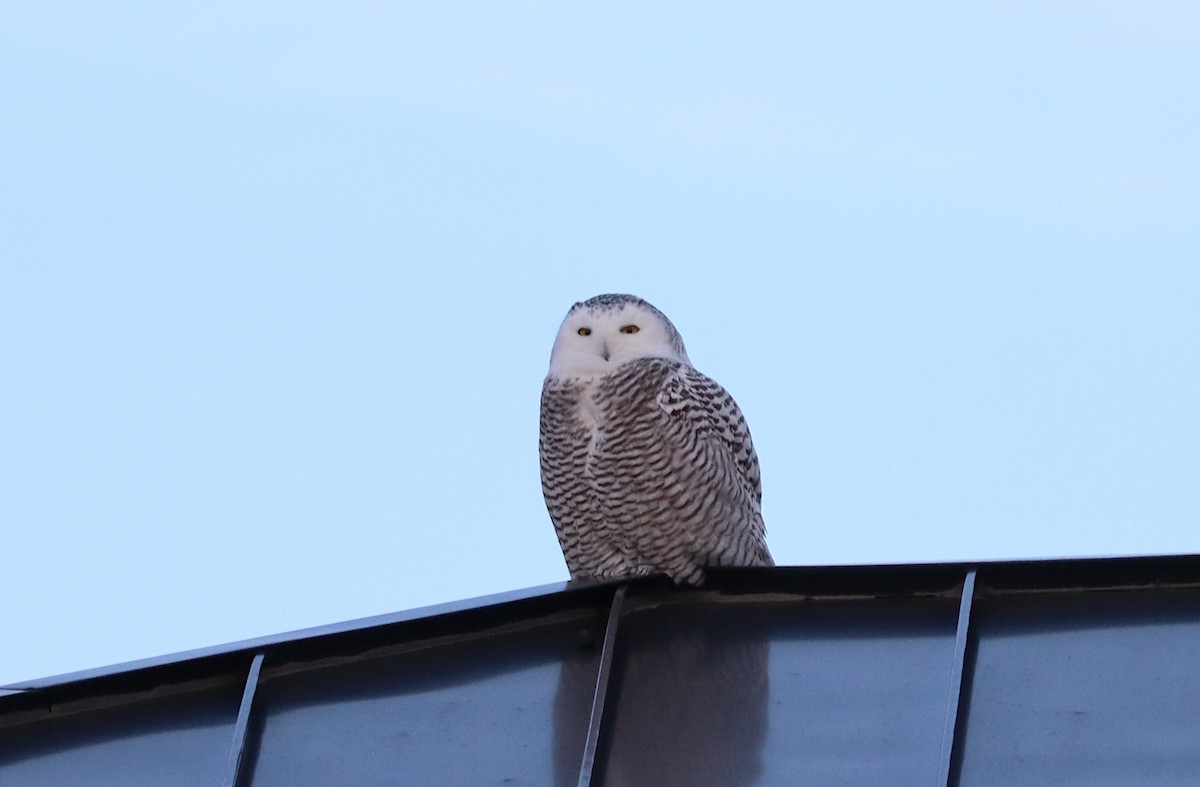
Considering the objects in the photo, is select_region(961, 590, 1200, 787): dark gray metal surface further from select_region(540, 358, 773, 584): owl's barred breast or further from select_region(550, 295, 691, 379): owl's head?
select_region(550, 295, 691, 379): owl's head

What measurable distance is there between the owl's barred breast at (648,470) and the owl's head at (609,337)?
75 mm

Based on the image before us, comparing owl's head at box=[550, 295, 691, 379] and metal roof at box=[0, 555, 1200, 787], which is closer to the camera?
metal roof at box=[0, 555, 1200, 787]

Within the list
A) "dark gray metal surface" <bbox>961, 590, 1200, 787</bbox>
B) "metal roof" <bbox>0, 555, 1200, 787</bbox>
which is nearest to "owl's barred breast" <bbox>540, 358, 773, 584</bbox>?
"metal roof" <bbox>0, 555, 1200, 787</bbox>

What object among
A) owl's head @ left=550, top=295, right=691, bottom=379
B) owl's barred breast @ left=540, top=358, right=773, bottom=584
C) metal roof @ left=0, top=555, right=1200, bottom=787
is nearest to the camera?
metal roof @ left=0, top=555, right=1200, bottom=787

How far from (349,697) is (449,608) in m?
0.52

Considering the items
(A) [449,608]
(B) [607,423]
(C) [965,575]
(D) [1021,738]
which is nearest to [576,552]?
(B) [607,423]

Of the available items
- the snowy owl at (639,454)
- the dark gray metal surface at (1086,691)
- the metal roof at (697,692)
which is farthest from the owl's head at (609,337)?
the dark gray metal surface at (1086,691)

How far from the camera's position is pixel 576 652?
7.68m

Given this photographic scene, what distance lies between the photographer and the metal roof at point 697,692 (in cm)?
687

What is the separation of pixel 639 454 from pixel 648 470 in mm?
83

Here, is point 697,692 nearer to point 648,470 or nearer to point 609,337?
point 648,470

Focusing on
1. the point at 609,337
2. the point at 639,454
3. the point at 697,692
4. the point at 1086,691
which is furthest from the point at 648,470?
the point at 1086,691

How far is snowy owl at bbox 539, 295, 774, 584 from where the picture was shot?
29.1ft

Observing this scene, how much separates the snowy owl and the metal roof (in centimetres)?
77
